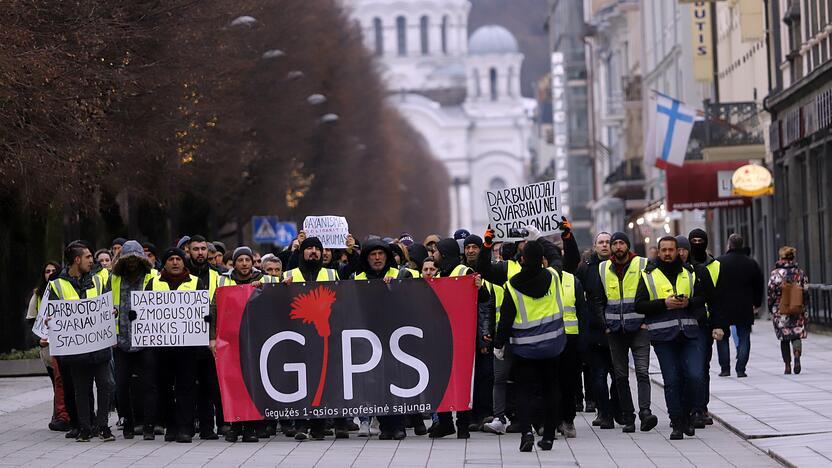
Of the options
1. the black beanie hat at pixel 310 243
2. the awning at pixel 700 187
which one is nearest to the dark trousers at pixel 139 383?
the black beanie hat at pixel 310 243

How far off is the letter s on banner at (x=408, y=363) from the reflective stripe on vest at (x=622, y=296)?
155 centimetres

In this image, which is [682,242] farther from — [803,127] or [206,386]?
[803,127]

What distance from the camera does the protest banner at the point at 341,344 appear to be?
15.8m

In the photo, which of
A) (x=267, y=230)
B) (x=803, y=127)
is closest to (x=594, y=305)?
(x=803, y=127)

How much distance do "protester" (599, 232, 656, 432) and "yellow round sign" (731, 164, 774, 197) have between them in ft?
77.2

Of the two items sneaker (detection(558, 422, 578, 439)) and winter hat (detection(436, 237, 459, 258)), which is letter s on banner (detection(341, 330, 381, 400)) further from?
sneaker (detection(558, 422, 578, 439))

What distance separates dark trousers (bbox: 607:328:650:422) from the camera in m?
15.9

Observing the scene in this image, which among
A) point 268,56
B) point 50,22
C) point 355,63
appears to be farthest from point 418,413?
point 355,63

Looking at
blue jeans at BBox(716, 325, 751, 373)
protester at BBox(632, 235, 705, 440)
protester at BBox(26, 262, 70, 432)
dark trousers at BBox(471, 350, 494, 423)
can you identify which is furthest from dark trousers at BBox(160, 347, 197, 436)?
blue jeans at BBox(716, 325, 751, 373)

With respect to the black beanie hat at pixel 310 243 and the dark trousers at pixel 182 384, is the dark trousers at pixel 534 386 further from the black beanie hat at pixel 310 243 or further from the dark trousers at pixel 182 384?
the dark trousers at pixel 182 384

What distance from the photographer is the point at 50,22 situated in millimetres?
23312

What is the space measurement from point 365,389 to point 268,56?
90.8ft

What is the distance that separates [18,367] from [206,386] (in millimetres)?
11079

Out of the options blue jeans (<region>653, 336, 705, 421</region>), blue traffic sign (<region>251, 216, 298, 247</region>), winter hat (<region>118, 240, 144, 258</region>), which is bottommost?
blue jeans (<region>653, 336, 705, 421</region>)
